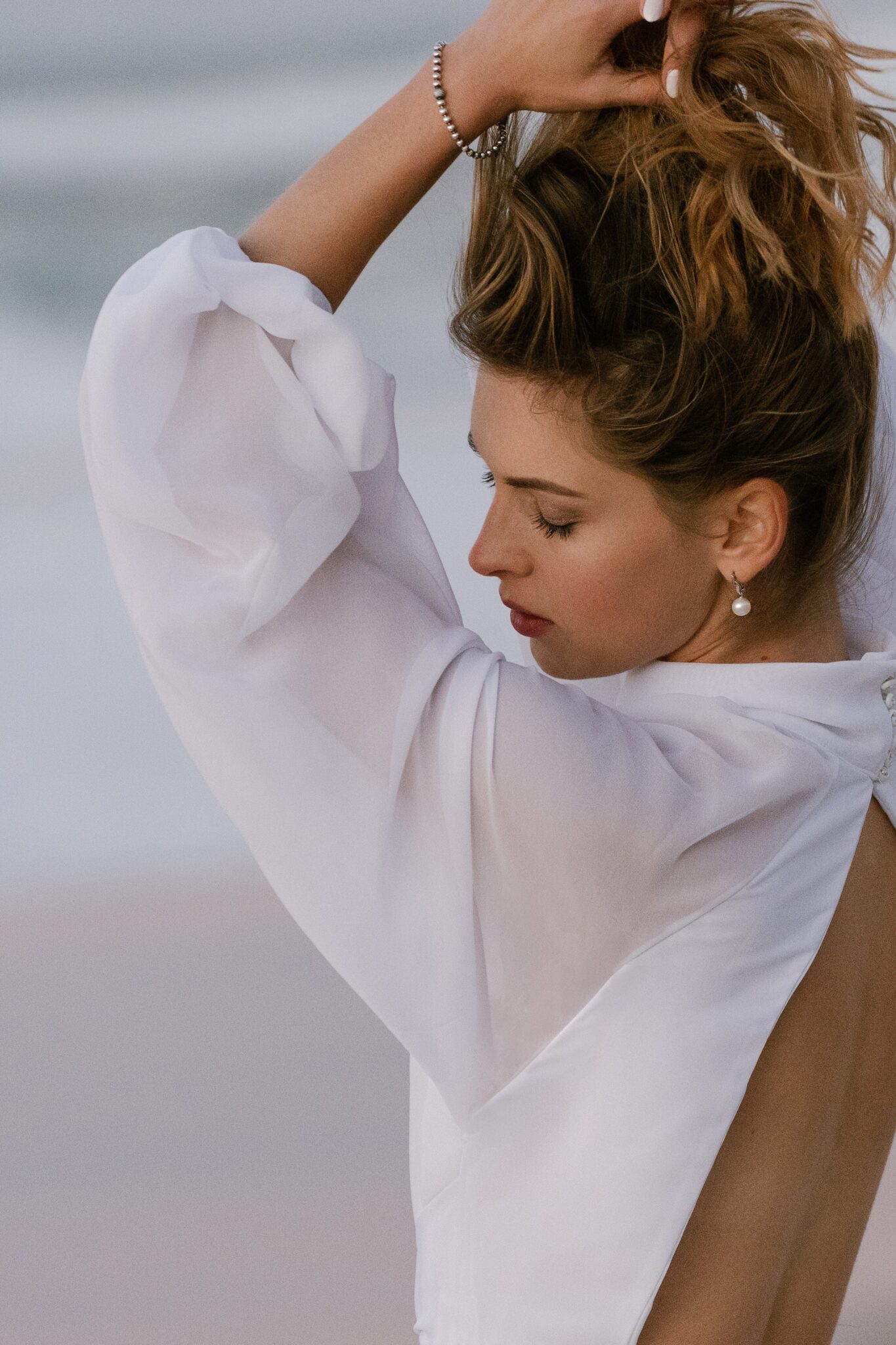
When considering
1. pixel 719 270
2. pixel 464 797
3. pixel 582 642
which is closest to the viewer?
pixel 464 797

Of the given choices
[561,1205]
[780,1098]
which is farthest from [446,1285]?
[780,1098]

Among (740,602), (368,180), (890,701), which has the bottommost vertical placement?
(890,701)

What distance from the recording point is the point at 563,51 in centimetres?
102

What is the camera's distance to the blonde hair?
3.44ft

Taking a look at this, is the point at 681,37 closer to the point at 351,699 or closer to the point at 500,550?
the point at 500,550

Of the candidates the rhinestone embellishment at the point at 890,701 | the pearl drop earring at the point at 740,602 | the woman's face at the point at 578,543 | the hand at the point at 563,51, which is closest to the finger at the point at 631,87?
the hand at the point at 563,51

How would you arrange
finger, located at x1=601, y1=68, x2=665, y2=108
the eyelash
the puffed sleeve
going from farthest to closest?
1. the eyelash
2. finger, located at x1=601, y1=68, x2=665, y2=108
3. the puffed sleeve

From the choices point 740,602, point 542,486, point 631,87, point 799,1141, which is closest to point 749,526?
point 740,602

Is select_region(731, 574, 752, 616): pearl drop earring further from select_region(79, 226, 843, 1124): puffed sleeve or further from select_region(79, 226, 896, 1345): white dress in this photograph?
select_region(79, 226, 843, 1124): puffed sleeve

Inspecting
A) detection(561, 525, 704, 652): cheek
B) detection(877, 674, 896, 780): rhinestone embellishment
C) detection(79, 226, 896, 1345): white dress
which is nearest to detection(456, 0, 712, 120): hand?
detection(79, 226, 896, 1345): white dress

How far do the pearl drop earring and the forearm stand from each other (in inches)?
14.7

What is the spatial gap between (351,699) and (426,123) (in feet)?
1.32

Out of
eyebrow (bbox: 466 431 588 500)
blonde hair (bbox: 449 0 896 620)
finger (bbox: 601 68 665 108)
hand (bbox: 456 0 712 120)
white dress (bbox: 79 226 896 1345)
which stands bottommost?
white dress (bbox: 79 226 896 1345)

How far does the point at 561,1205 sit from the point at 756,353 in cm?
63
